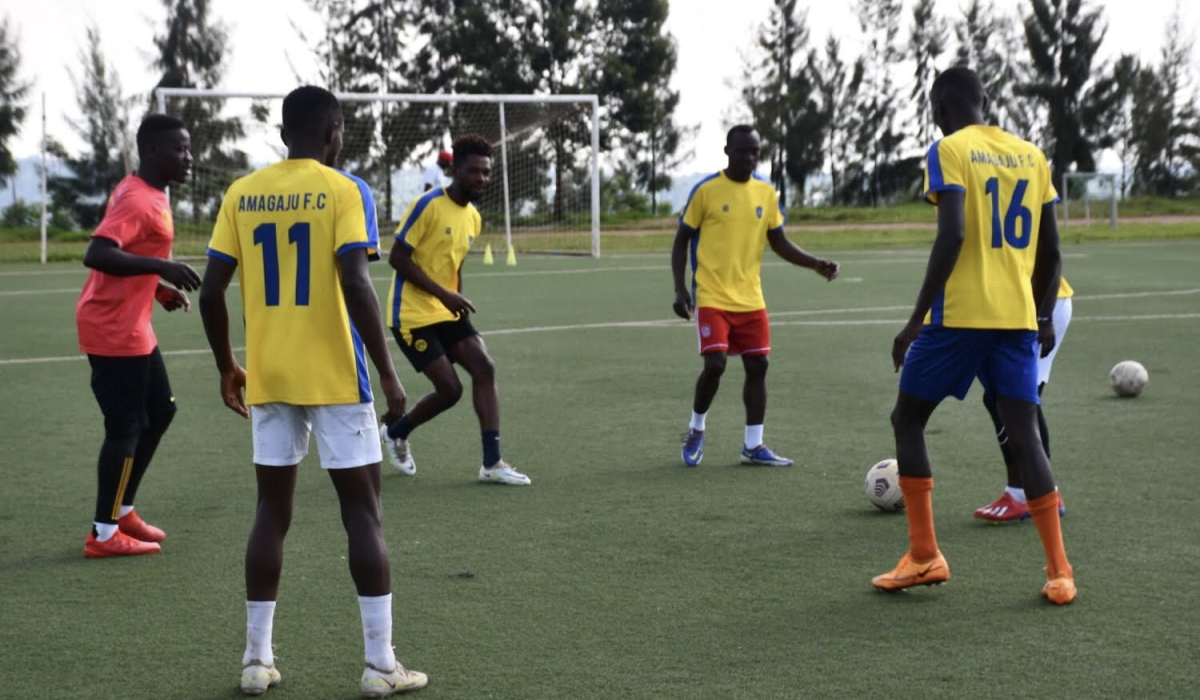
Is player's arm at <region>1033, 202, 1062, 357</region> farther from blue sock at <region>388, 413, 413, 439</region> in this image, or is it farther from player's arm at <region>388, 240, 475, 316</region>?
blue sock at <region>388, 413, 413, 439</region>

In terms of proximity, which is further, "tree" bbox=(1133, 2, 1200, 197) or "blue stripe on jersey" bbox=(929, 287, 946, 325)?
"tree" bbox=(1133, 2, 1200, 197)

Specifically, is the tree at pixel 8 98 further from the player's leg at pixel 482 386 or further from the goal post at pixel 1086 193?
the player's leg at pixel 482 386

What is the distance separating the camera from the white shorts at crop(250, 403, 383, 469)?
4398mm

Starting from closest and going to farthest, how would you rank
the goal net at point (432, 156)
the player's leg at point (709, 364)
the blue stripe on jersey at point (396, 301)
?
the blue stripe on jersey at point (396, 301) → the player's leg at point (709, 364) → the goal net at point (432, 156)

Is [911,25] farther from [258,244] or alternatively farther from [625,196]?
[258,244]

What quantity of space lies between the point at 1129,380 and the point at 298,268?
7.72 meters

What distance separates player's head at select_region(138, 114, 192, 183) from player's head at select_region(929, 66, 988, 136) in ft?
10.8

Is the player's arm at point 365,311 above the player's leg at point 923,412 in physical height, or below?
above

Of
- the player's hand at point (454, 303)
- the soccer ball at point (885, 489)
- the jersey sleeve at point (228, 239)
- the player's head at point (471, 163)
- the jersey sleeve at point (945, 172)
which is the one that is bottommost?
the soccer ball at point (885, 489)

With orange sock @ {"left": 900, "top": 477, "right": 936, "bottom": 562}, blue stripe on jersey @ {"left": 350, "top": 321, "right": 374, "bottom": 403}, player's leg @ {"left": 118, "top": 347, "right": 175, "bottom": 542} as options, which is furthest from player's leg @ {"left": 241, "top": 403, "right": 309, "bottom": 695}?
orange sock @ {"left": 900, "top": 477, "right": 936, "bottom": 562}

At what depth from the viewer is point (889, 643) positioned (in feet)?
16.0

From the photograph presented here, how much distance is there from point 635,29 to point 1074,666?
59.3 metres

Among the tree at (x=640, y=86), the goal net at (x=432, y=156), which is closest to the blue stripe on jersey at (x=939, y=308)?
the goal net at (x=432, y=156)

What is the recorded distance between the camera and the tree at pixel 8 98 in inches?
2176
